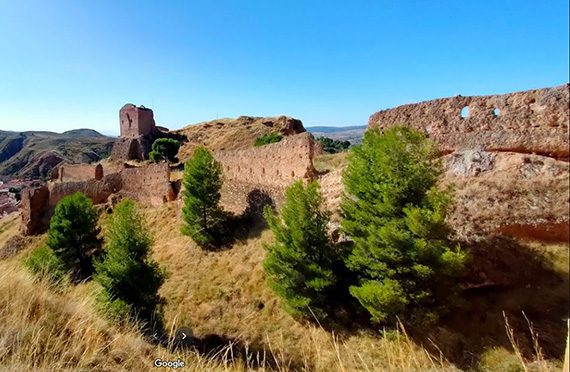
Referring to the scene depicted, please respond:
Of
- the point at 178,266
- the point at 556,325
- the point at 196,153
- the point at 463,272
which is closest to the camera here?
the point at 556,325

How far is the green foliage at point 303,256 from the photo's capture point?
9.22 m

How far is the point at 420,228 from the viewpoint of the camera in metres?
6.98

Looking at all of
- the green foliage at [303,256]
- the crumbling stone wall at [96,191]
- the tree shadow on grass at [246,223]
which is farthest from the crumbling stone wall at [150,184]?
the green foliage at [303,256]

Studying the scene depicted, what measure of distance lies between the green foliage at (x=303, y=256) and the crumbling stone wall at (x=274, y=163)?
2.87m

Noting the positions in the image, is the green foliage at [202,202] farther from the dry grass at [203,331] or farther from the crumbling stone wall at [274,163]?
the crumbling stone wall at [274,163]

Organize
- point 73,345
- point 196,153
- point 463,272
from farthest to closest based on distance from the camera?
point 196,153, point 463,272, point 73,345

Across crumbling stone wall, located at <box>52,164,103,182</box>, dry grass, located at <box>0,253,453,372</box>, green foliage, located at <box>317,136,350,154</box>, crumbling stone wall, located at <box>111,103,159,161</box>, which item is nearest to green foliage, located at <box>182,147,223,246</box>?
dry grass, located at <box>0,253,453,372</box>

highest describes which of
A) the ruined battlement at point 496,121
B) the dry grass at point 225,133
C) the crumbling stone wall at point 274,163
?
the dry grass at point 225,133

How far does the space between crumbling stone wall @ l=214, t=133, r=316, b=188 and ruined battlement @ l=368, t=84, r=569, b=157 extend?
12.0 ft

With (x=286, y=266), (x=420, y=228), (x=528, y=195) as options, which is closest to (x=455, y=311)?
(x=420, y=228)

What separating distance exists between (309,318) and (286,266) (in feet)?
6.41

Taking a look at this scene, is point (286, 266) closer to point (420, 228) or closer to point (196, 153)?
point (420, 228)

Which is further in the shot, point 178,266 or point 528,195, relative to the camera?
point 178,266

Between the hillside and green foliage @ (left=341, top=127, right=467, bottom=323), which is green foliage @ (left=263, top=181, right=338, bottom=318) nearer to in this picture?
green foliage @ (left=341, top=127, right=467, bottom=323)
